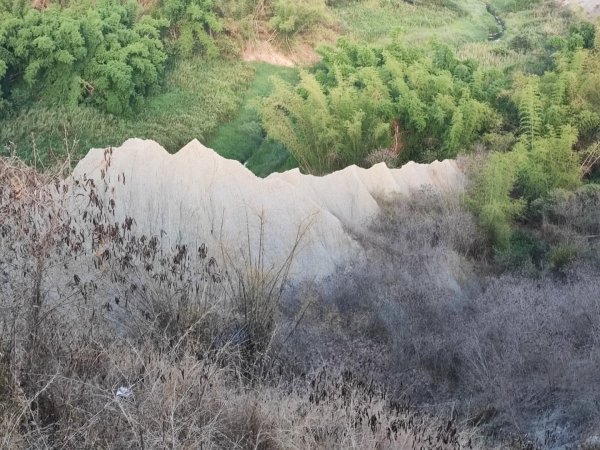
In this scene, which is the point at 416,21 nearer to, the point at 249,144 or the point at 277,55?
the point at 277,55

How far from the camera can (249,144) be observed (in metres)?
10.8

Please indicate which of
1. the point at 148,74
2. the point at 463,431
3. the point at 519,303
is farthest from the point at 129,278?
the point at 148,74

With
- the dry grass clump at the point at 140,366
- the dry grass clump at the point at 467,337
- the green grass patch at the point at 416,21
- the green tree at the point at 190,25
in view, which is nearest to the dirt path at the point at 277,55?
the green tree at the point at 190,25

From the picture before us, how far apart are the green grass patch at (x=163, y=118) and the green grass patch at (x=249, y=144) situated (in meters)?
0.16

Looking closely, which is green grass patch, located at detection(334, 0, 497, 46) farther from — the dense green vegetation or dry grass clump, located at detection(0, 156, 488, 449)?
dry grass clump, located at detection(0, 156, 488, 449)

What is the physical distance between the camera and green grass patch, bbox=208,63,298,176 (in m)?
9.98

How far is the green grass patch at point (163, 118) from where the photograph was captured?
9.61 meters

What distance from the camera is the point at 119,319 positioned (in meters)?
3.18

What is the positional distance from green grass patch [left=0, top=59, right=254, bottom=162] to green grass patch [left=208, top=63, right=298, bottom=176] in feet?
0.51

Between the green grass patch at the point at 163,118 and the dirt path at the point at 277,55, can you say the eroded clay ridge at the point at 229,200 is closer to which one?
the green grass patch at the point at 163,118

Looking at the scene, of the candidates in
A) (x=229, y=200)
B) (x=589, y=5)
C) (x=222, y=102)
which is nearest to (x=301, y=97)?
(x=222, y=102)

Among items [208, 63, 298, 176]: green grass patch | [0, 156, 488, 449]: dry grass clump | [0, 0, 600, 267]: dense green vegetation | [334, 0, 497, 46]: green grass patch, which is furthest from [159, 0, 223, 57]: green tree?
[0, 156, 488, 449]: dry grass clump

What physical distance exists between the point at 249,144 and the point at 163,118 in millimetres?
1290

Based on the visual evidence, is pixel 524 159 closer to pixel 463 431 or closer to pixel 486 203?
pixel 486 203
